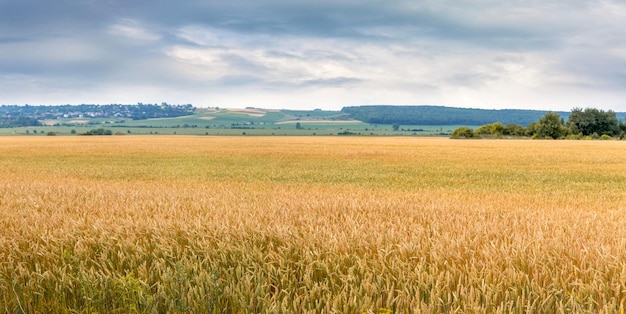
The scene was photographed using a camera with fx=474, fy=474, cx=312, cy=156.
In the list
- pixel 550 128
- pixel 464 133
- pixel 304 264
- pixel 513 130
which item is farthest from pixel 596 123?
pixel 304 264

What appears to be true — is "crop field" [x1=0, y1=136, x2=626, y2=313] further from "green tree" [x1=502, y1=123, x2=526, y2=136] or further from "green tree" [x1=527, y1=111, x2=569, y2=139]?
"green tree" [x1=502, y1=123, x2=526, y2=136]

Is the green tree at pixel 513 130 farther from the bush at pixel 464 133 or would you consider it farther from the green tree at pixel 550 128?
the bush at pixel 464 133

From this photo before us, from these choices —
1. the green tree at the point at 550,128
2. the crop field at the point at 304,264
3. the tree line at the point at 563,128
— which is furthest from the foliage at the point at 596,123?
the crop field at the point at 304,264

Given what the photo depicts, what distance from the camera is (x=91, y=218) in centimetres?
707

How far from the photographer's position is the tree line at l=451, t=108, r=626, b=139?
10362 cm

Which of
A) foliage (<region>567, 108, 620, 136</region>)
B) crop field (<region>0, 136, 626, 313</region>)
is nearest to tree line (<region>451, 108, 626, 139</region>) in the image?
foliage (<region>567, 108, 620, 136</region>)

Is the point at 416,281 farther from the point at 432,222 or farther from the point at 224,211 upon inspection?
the point at 224,211

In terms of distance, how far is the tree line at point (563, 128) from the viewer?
340 feet

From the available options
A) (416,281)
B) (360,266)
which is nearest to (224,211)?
(360,266)

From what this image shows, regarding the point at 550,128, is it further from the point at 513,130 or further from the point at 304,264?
the point at 304,264

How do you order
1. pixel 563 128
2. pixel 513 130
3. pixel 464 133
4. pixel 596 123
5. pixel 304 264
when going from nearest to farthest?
1. pixel 304 264
2. pixel 464 133
3. pixel 563 128
4. pixel 513 130
5. pixel 596 123

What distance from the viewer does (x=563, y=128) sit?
348 feet

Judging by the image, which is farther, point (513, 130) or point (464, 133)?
point (513, 130)

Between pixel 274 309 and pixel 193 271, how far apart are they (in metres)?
1.47
